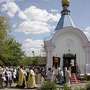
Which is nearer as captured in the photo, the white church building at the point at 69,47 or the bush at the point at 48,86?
the bush at the point at 48,86

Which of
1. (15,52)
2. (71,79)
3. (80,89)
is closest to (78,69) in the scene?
(71,79)

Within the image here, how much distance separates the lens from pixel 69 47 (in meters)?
39.9

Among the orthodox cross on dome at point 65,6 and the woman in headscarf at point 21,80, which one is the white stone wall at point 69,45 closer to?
the orthodox cross on dome at point 65,6

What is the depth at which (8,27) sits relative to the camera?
1742 inches

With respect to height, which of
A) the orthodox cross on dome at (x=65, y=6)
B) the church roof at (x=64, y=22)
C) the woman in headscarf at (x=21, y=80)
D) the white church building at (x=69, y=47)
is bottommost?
the woman in headscarf at (x=21, y=80)

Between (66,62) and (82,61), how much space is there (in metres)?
1.80

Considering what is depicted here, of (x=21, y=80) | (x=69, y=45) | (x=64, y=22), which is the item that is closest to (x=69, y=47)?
(x=69, y=45)

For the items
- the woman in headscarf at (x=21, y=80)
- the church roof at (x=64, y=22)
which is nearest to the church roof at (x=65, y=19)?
the church roof at (x=64, y=22)

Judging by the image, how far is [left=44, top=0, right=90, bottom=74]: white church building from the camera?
39.0 m

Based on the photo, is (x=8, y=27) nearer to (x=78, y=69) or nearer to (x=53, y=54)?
(x=53, y=54)

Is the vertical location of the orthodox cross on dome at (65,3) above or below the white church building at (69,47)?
above

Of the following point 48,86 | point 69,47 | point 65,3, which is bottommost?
point 48,86

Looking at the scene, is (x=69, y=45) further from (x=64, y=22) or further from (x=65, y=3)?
(x=65, y=3)

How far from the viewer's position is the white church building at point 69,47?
128 feet
